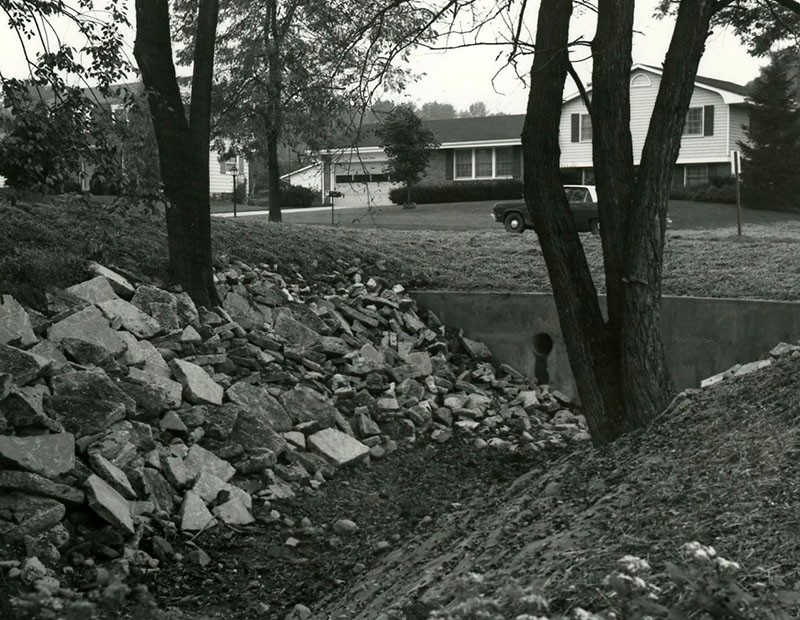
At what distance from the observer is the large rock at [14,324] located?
991 cm

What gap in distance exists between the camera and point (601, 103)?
27.5 feet

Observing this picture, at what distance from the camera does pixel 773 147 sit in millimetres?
38594

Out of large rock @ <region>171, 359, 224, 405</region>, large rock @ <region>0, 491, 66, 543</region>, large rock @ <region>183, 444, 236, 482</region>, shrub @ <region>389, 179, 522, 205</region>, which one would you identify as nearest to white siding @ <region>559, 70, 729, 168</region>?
shrub @ <region>389, 179, 522, 205</region>

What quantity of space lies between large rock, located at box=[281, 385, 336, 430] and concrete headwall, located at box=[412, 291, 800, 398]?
5234mm

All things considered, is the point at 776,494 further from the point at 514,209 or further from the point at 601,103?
the point at 514,209

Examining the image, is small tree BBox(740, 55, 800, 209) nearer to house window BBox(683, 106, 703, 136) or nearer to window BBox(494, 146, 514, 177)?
house window BBox(683, 106, 703, 136)

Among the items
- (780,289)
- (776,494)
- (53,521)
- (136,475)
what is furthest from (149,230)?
(776,494)

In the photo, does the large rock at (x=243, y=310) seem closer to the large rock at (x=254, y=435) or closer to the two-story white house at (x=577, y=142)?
the large rock at (x=254, y=435)

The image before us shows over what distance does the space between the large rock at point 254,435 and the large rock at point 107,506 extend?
2.12 meters

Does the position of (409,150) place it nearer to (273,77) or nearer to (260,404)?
(273,77)

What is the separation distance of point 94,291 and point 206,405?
228 cm

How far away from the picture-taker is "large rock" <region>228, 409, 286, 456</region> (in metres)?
10.3

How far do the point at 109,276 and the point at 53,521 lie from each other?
5066 millimetres

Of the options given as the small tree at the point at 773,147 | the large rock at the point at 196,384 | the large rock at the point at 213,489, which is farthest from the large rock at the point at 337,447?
the small tree at the point at 773,147
